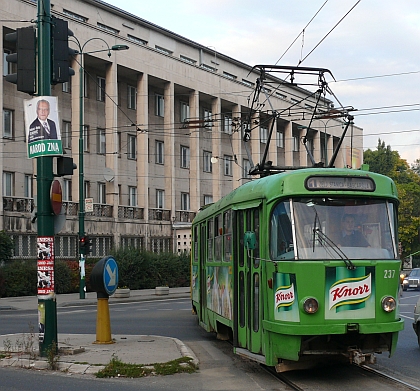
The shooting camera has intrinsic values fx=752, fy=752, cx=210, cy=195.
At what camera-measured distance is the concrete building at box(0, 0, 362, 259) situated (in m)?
38.9

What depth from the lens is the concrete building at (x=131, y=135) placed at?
3888cm

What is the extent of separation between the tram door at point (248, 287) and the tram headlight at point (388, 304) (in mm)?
1707

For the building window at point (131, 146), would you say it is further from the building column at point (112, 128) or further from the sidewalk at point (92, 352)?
the sidewalk at point (92, 352)

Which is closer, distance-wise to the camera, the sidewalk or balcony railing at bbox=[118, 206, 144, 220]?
the sidewalk

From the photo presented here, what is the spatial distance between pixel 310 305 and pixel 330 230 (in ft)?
3.44

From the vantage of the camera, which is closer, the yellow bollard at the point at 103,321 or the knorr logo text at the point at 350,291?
the knorr logo text at the point at 350,291

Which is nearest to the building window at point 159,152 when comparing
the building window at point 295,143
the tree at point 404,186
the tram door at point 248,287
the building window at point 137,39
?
the building window at point 137,39

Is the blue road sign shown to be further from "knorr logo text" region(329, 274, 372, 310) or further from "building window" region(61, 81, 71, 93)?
"building window" region(61, 81, 71, 93)

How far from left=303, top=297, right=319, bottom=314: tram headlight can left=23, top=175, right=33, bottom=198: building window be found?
31716 mm

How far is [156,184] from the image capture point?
1949 inches

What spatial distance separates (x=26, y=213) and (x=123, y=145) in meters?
9.94

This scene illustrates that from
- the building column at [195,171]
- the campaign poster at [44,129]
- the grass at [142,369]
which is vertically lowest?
the grass at [142,369]

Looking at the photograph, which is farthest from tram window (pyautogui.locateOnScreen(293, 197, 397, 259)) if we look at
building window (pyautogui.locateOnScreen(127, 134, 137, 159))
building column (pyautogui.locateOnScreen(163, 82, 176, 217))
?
building column (pyautogui.locateOnScreen(163, 82, 176, 217))

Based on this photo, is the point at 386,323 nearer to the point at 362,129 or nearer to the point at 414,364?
the point at 414,364
